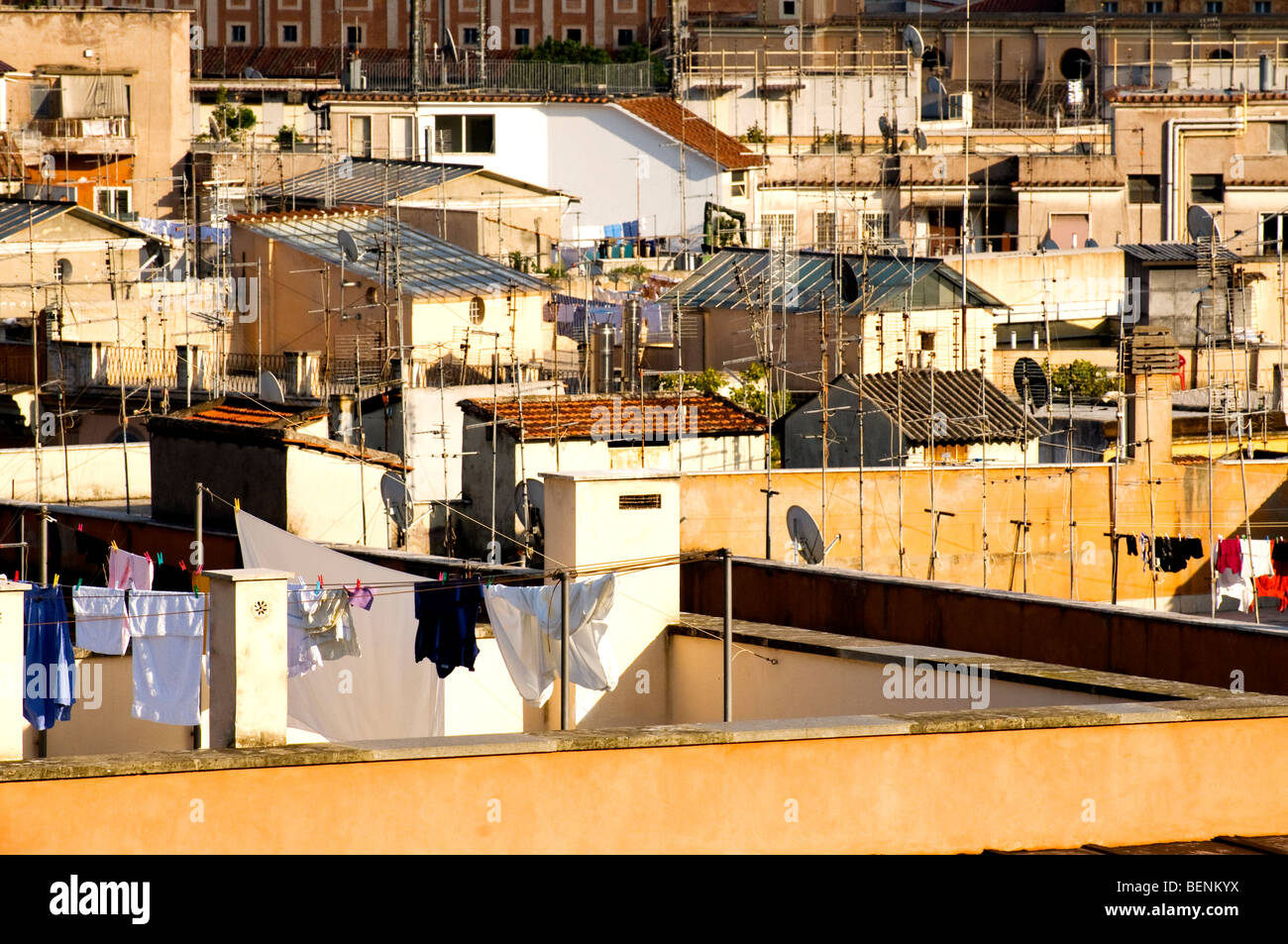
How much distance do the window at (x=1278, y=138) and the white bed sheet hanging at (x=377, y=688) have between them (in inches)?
1451

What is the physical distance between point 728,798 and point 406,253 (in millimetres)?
24013

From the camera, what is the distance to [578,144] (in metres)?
49.5

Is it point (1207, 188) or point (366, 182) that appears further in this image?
point (1207, 188)

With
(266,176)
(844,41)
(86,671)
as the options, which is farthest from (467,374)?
(844,41)

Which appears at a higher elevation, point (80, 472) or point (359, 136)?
point (359, 136)

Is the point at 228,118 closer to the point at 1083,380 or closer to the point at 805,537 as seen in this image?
the point at 1083,380

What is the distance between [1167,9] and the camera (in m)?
67.5

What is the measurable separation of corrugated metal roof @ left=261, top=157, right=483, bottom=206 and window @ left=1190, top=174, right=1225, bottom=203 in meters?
15.0

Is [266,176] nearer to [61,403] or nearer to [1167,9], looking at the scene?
[61,403]

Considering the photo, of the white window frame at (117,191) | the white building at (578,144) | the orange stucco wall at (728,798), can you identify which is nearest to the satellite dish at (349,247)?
the white building at (578,144)

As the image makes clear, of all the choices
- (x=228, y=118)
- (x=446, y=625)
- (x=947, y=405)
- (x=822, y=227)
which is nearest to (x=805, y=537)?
(x=446, y=625)

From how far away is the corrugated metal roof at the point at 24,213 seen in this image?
125 feet

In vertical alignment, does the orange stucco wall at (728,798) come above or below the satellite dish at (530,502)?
A: below

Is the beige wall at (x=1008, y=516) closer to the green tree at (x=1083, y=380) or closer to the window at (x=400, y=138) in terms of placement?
the green tree at (x=1083, y=380)
